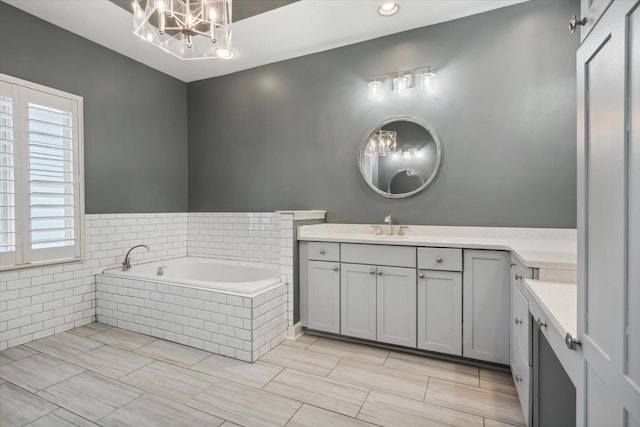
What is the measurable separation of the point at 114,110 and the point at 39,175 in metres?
1.05

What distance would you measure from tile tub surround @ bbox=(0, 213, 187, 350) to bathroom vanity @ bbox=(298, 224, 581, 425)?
2.03 metres

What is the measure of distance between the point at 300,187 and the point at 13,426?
277 centimetres

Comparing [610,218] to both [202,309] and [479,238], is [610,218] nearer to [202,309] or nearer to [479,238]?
[479,238]

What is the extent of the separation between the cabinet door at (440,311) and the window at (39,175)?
325 centimetres

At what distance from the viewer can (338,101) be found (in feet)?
11.0

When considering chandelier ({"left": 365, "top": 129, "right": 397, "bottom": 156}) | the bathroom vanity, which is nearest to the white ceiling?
chandelier ({"left": 365, "top": 129, "right": 397, "bottom": 156})

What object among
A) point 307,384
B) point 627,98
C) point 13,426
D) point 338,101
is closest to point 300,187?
point 338,101

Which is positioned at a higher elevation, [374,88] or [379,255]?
[374,88]

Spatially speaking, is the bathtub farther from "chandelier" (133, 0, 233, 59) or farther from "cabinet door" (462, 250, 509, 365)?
"chandelier" (133, 0, 233, 59)

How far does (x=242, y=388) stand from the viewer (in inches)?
82.4

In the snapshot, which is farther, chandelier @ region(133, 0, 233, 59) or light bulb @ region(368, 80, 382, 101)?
light bulb @ region(368, 80, 382, 101)

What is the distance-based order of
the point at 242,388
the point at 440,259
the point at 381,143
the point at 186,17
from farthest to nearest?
the point at 381,143 < the point at 440,259 < the point at 242,388 < the point at 186,17

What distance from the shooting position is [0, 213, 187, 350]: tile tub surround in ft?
8.82

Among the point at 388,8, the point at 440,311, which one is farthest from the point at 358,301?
the point at 388,8
